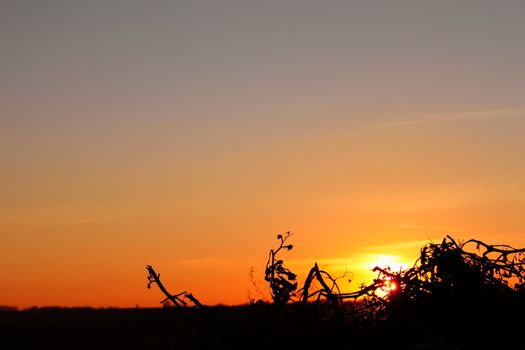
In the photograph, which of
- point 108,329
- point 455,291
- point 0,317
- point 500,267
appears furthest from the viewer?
point 0,317

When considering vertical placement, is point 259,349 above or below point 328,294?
below

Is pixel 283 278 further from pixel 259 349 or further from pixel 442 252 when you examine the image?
pixel 442 252

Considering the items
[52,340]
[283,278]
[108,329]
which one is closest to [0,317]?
[108,329]

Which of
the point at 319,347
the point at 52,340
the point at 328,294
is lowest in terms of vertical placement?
the point at 319,347

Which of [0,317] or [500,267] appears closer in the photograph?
[500,267]

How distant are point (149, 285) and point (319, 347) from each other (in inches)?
44.1

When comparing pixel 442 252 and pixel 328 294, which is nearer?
pixel 328 294

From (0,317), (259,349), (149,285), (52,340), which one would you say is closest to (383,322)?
(259,349)

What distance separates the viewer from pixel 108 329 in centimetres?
3500

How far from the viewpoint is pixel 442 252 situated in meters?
5.88

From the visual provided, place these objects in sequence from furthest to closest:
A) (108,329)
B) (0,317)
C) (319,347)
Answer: (0,317) < (108,329) < (319,347)

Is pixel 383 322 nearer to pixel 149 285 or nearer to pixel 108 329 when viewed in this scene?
pixel 149 285

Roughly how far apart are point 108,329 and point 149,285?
31.0 metres

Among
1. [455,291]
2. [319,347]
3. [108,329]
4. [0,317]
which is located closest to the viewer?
[319,347]
